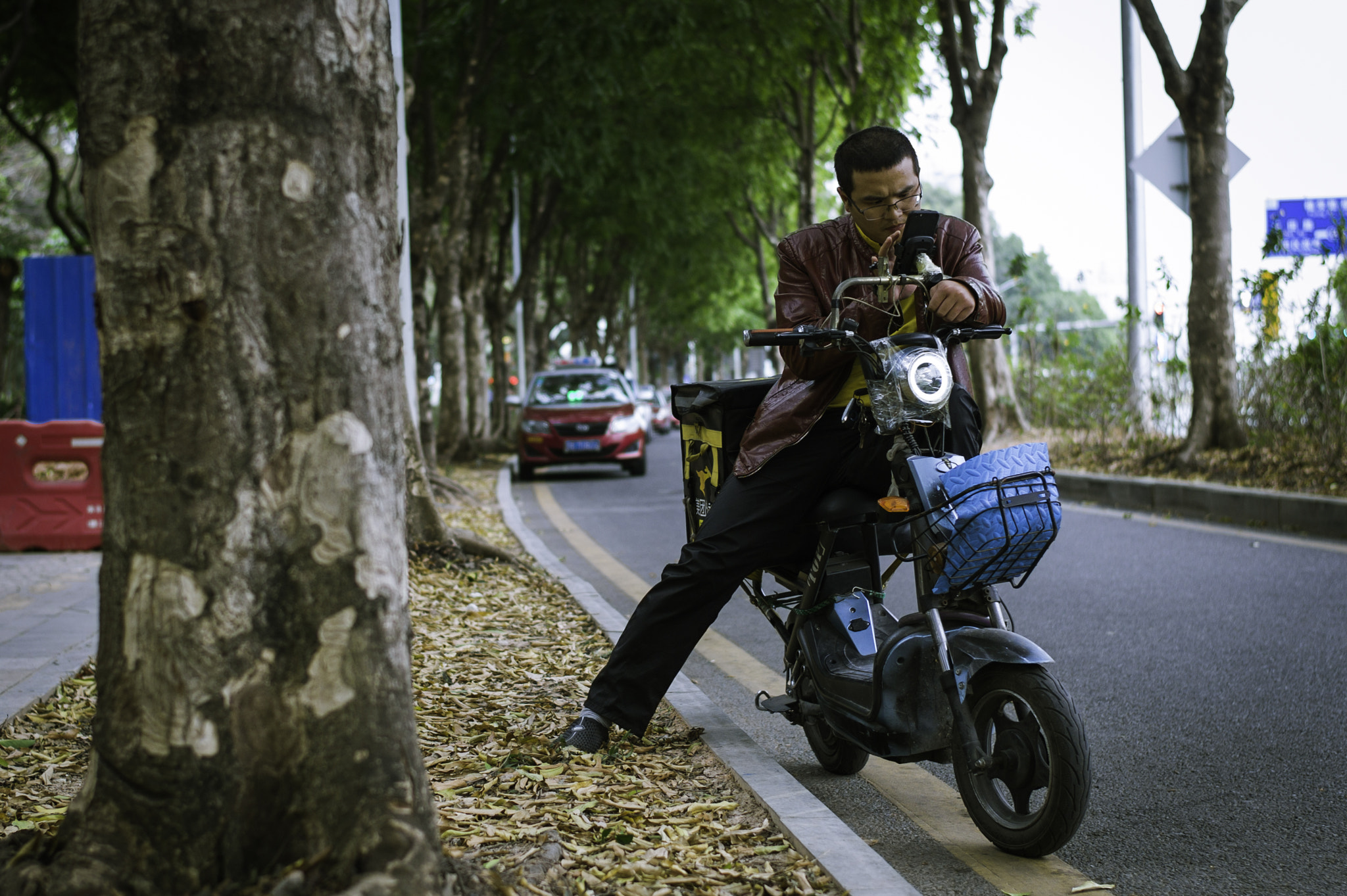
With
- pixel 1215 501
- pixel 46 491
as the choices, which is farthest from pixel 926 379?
pixel 46 491

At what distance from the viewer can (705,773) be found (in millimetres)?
3566

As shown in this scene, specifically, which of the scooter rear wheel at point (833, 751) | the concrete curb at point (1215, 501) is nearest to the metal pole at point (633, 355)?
the concrete curb at point (1215, 501)

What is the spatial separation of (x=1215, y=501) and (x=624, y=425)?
9.57 metres

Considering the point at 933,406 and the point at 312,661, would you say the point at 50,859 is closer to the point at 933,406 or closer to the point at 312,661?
the point at 312,661

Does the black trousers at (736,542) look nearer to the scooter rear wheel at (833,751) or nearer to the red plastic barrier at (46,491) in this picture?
the scooter rear wheel at (833,751)

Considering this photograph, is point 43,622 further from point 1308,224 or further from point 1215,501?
point 1308,224

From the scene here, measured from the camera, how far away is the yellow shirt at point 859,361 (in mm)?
3244

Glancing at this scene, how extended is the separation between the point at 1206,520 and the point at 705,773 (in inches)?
291

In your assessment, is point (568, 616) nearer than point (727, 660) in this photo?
No

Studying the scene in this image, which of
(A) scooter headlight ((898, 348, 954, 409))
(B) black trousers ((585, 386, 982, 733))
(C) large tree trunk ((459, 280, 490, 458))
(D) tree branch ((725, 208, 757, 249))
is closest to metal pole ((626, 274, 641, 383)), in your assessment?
(D) tree branch ((725, 208, 757, 249))

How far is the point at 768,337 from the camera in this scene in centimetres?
304

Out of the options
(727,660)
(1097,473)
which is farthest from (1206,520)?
(727,660)

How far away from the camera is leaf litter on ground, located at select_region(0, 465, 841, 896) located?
9.07 feet

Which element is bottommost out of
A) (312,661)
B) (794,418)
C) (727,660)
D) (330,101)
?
(727,660)
